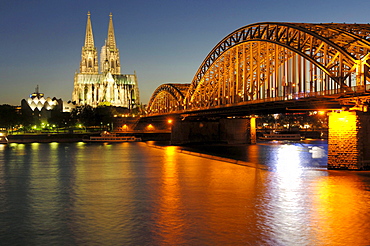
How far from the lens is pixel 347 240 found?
22266 millimetres

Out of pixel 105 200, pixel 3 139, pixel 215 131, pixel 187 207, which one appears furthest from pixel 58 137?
pixel 187 207

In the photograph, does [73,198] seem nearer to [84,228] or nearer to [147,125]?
[84,228]

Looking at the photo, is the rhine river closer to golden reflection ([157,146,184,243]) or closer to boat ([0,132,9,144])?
golden reflection ([157,146,184,243])

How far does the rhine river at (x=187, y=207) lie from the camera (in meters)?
23.1

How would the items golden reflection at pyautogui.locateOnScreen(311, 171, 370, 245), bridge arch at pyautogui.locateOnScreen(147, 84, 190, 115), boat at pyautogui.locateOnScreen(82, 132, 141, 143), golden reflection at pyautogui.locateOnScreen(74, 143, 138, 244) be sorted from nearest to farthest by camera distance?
golden reflection at pyautogui.locateOnScreen(311, 171, 370, 245), golden reflection at pyautogui.locateOnScreen(74, 143, 138, 244), bridge arch at pyautogui.locateOnScreen(147, 84, 190, 115), boat at pyautogui.locateOnScreen(82, 132, 141, 143)

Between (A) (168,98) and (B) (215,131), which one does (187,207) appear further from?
(A) (168,98)

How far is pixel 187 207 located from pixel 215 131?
78380mm

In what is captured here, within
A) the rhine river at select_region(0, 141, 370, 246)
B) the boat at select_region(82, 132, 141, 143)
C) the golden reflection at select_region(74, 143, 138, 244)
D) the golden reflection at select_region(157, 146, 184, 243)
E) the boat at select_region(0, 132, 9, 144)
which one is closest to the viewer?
the rhine river at select_region(0, 141, 370, 246)

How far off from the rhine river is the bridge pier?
5453 centimetres

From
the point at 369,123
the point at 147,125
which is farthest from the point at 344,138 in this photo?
the point at 147,125

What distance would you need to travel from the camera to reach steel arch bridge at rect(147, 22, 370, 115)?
50.1 metres

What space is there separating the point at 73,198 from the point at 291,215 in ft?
48.9

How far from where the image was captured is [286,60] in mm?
71312

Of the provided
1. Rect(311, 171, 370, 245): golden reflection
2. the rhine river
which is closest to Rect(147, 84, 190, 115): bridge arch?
the rhine river
